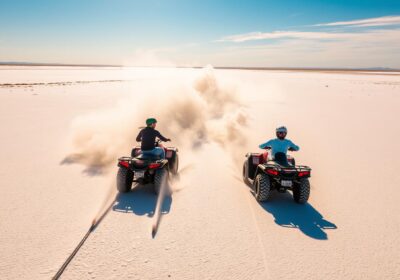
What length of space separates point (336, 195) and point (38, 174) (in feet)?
25.9

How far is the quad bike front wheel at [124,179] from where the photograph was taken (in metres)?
7.27

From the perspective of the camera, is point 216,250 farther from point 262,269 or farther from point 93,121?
point 93,121

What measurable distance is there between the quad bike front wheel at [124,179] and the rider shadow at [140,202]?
Result: 143 mm

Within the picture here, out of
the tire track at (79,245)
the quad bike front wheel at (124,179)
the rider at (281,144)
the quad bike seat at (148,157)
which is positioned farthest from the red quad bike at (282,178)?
the tire track at (79,245)

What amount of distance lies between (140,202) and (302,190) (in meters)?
3.60

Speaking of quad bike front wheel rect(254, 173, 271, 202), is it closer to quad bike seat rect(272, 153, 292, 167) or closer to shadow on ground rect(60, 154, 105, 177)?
quad bike seat rect(272, 153, 292, 167)

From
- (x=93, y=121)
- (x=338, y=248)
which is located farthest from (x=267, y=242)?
(x=93, y=121)

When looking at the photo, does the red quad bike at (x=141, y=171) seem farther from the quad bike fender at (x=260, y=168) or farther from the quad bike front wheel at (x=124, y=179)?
the quad bike fender at (x=260, y=168)

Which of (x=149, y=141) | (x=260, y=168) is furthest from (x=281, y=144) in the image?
(x=149, y=141)

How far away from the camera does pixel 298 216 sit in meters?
6.37

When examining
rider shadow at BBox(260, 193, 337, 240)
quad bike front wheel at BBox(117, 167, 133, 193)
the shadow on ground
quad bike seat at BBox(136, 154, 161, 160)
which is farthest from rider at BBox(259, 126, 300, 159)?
the shadow on ground

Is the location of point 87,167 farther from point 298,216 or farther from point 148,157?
point 298,216

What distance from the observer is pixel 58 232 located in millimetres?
5426

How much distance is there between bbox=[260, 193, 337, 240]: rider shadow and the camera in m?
5.77
